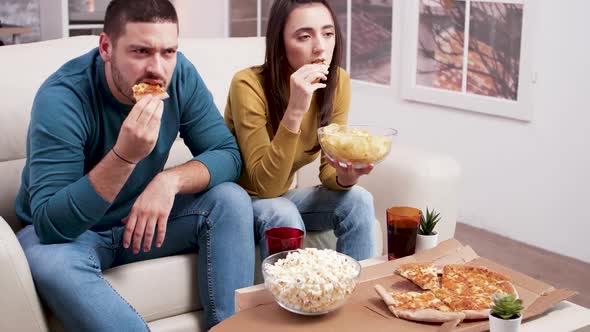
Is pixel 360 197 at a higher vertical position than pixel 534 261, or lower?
higher

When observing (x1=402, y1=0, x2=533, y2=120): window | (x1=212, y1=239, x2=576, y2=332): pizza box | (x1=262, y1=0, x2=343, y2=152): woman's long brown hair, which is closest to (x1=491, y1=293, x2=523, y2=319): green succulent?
(x1=212, y1=239, x2=576, y2=332): pizza box

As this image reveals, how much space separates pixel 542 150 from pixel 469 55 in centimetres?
59

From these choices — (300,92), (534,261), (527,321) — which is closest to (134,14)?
(300,92)

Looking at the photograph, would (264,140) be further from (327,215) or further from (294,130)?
(327,215)

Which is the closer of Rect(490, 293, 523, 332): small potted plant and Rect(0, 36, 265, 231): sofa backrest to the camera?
Rect(490, 293, 523, 332): small potted plant

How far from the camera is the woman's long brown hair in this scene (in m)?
2.30

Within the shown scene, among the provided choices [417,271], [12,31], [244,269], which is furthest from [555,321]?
[12,31]

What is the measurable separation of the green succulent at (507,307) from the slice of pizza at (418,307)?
12 cm

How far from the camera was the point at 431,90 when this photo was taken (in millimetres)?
3863

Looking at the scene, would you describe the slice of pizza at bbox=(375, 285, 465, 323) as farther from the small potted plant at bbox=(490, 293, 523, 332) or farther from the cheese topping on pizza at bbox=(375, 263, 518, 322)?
the small potted plant at bbox=(490, 293, 523, 332)

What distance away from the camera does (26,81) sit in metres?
2.35

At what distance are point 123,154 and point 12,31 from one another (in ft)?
10.6

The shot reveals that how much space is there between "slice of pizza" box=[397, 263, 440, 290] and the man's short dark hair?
0.83 m

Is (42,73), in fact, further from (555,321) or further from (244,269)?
(555,321)
